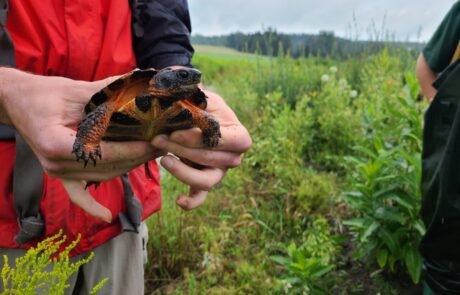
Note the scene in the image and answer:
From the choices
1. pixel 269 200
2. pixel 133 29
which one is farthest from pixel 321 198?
pixel 133 29

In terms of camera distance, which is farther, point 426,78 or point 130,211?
point 426,78

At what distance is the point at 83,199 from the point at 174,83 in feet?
1.43

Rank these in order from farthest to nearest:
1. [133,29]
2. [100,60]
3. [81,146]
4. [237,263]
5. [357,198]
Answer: [237,263]
[357,198]
[133,29]
[100,60]
[81,146]

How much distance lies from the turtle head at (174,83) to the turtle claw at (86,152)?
0.83 feet

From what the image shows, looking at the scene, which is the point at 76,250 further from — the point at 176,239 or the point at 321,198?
the point at 321,198

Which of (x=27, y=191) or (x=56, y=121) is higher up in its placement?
(x=56, y=121)

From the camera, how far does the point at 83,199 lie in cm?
125

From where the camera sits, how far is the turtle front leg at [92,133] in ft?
3.97

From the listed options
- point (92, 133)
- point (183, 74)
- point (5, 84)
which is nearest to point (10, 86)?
point (5, 84)

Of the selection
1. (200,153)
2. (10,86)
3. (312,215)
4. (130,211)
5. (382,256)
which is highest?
(10,86)

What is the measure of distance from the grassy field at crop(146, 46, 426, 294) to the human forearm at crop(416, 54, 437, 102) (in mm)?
74

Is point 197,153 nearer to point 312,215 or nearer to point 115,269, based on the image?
point 115,269

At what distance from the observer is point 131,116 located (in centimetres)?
136

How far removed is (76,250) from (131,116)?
1.64 feet
